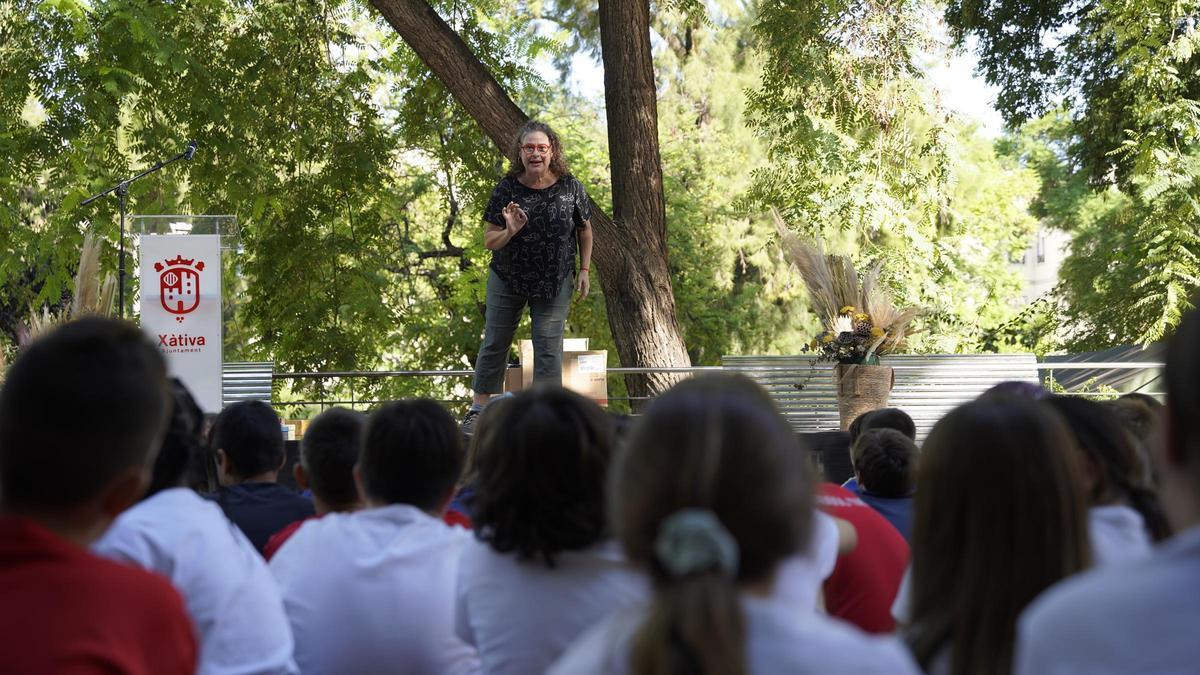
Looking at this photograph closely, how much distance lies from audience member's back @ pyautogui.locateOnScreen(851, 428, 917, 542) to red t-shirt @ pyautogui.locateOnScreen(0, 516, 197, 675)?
7.06 feet

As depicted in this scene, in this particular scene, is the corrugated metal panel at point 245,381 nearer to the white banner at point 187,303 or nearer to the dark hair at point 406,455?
the white banner at point 187,303

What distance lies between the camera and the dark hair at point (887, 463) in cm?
321

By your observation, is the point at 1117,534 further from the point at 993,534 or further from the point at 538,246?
the point at 538,246

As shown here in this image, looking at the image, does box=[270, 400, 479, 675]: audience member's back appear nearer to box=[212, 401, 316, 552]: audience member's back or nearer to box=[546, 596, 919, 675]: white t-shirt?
box=[212, 401, 316, 552]: audience member's back

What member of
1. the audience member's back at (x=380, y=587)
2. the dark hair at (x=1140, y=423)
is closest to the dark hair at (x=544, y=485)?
the audience member's back at (x=380, y=587)

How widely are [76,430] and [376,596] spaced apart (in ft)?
3.47

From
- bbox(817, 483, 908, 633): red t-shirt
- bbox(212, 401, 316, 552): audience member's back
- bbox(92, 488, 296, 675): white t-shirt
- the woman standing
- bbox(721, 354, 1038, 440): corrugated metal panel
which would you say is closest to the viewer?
bbox(92, 488, 296, 675): white t-shirt

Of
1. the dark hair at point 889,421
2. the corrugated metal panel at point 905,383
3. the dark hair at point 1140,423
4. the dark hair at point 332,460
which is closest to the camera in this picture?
the dark hair at point 1140,423

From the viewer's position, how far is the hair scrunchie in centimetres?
110

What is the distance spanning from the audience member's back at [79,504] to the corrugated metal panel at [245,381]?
6.76 m

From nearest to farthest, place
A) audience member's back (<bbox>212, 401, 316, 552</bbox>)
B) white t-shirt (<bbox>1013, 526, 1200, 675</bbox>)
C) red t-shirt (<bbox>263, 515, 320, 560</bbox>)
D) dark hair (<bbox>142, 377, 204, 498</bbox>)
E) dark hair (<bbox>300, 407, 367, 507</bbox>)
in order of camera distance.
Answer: white t-shirt (<bbox>1013, 526, 1200, 675</bbox>) → dark hair (<bbox>142, 377, 204, 498</bbox>) → red t-shirt (<bbox>263, 515, 320, 560</bbox>) → dark hair (<bbox>300, 407, 367, 507</bbox>) → audience member's back (<bbox>212, 401, 316, 552</bbox>)

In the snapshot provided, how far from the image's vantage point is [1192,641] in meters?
1.08

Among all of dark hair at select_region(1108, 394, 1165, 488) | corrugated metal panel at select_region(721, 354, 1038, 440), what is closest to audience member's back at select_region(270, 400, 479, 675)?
dark hair at select_region(1108, 394, 1165, 488)

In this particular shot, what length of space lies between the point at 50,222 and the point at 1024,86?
8.72 meters
